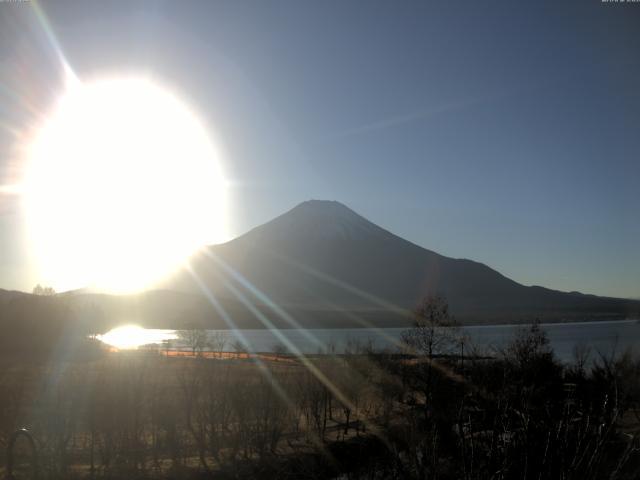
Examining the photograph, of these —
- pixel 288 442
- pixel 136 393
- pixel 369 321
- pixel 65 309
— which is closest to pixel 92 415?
pixel 136 393

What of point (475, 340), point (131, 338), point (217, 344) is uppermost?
point (475, 340)

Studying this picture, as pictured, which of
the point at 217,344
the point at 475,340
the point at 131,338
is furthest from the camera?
the point at 131,338

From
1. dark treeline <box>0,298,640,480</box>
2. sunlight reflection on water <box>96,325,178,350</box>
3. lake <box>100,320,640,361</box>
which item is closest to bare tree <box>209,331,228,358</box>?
lake <box>100,320,640,361</box>

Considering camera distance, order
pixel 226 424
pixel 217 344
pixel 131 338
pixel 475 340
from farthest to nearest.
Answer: pixel 131 338 < pixel 217 344 < pixel 475 340 < pixel 226 424

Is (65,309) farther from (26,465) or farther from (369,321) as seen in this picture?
(369,321)

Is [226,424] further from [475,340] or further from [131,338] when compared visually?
[131,338]

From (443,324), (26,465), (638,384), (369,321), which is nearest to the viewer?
(26,465)

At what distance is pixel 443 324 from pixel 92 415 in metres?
28.3

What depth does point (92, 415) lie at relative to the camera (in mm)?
20000

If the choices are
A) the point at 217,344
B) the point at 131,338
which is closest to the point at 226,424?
the point at 217,344

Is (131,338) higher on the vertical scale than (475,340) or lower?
lower

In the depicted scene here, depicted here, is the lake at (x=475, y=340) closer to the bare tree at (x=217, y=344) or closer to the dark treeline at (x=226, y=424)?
the bare tree at (x=217, y=344)

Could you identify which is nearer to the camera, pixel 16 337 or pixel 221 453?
pixel 221 453

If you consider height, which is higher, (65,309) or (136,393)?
(65,309)
